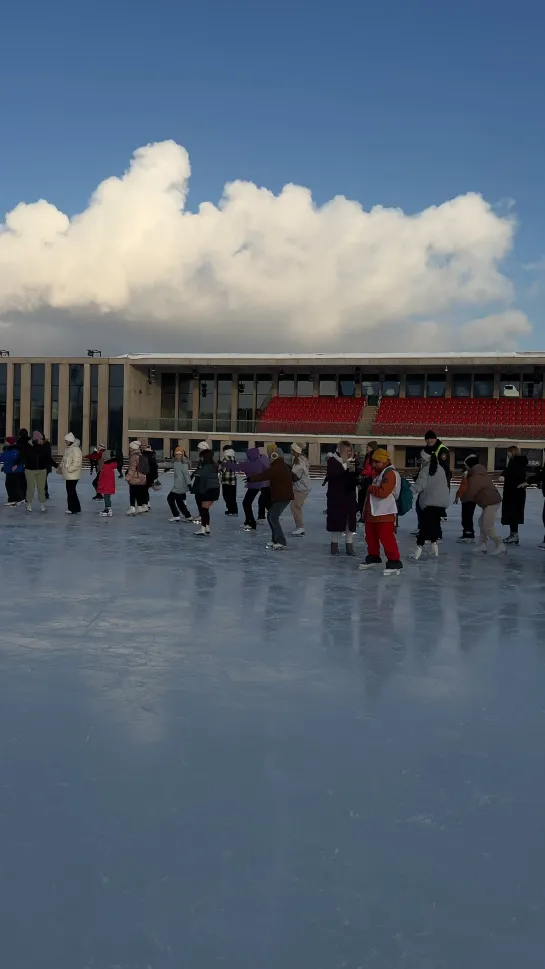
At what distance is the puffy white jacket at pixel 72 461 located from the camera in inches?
595

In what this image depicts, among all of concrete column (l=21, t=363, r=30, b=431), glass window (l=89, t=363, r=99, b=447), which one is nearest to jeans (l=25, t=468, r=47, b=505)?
glass window (l=89, t=363, r=99, b=447)

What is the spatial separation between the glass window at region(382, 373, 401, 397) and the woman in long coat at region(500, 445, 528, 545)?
32025 mm

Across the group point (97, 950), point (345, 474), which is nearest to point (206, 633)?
point (97, 950)

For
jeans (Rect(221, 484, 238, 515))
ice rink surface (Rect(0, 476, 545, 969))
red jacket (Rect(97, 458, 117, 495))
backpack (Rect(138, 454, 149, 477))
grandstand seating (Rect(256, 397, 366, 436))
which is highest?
grandstand seating (Rect(256, 397, 366, 436))

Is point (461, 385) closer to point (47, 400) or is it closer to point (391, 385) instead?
point (391, 385)

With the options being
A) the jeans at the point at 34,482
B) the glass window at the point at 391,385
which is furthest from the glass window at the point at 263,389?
the jeans at the point at 34,482

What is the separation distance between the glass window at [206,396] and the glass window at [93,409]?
6.47 m

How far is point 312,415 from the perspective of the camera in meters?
44.9

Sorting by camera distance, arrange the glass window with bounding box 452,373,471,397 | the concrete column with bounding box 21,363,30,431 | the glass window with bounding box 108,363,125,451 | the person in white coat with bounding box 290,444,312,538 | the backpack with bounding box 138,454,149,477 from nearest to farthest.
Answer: the person in white coat with bounding box 290,444,312,538, the backpack with bounding box 138,454,149,477, the glass window with bounding box 452,373,471,397, the glass window with bounding box 108,363,125,451, the concrete column with bounding box 21,363,30,431

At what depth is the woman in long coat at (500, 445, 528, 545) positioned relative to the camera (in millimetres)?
12992

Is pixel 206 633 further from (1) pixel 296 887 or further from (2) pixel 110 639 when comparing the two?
(1) pixel 296 887

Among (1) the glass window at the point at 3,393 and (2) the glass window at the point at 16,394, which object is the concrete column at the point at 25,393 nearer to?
(2) the glass window at the point at 16,394

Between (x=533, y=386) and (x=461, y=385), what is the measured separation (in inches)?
151

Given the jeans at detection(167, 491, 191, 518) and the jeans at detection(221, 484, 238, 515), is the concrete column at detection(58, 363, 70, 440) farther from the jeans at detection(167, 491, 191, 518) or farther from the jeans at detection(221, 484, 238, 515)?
the jeans at detection(167, 491, 191, 518)
